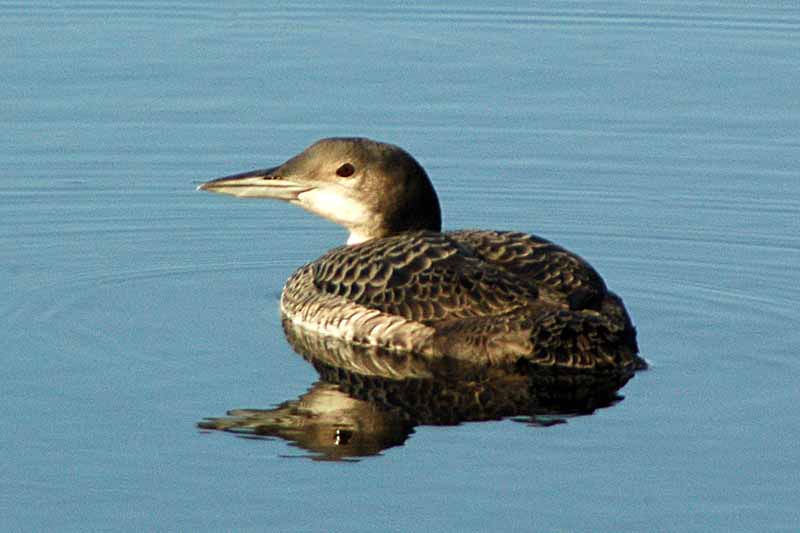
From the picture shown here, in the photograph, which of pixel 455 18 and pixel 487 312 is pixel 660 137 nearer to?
pixel 455 18

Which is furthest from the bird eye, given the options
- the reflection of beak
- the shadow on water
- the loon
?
the shadow on water

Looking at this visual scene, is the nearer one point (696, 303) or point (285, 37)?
point (696, 303)

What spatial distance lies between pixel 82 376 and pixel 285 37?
24.0ft

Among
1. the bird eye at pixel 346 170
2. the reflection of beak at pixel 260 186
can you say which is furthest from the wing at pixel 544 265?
the reflection of beak at pixel 260 186

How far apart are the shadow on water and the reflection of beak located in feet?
4.92

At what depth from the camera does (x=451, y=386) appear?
10.2 m

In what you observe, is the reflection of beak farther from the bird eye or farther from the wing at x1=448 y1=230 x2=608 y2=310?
the wing at x1=448 y1=230 x2=608 y2=310

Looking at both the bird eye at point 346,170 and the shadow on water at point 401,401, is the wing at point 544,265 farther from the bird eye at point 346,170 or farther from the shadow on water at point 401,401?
the bird eye at point 346,170

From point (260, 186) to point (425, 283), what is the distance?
71.4 inches

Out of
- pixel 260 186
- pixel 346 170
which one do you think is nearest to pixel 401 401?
pixel 346 170

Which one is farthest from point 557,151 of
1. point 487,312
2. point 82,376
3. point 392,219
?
point 82,376

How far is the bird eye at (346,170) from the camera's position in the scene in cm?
1180

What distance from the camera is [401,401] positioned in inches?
394

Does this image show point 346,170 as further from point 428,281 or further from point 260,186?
point 428,281
